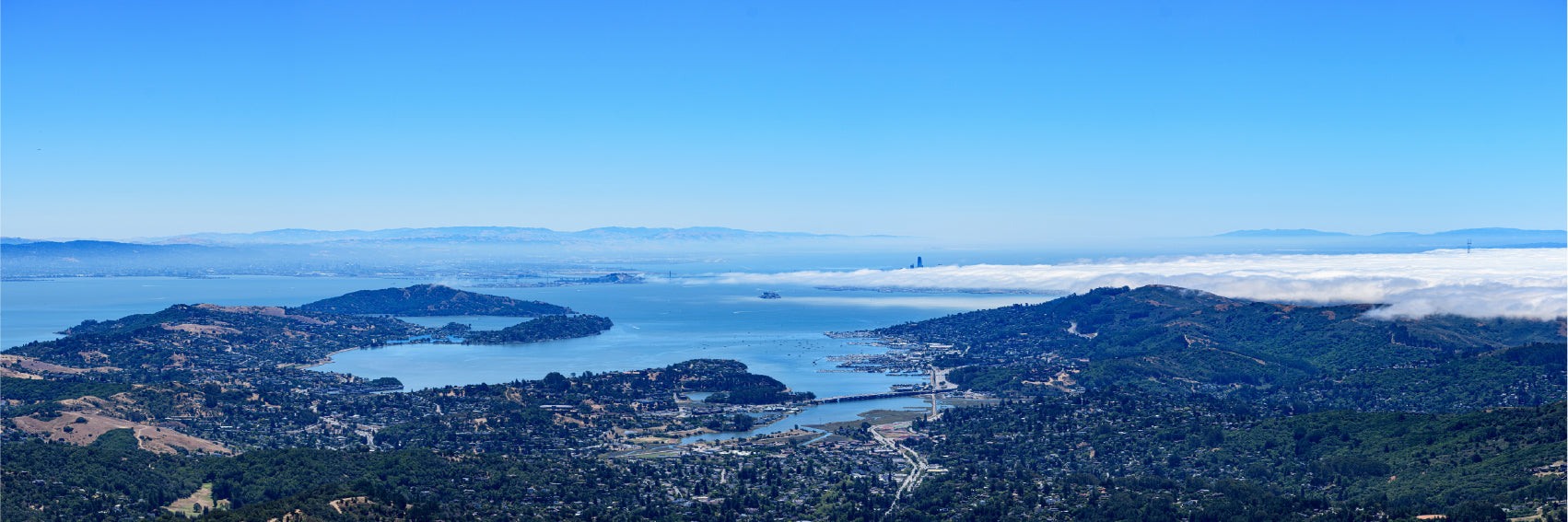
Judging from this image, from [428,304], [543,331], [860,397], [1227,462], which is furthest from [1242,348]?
[428,304]

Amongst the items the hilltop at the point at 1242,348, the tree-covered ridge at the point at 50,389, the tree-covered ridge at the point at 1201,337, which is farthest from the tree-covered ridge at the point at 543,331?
the tree-covered ridge at the point at 50,389

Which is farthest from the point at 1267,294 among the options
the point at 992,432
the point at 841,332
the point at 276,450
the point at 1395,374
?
the point at 276,450

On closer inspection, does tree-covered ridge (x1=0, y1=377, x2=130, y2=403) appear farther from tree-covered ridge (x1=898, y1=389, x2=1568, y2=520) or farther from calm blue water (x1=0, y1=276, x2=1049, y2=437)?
tree-covered ridge (x1=898, y1=389, x2=1568, y2=520)

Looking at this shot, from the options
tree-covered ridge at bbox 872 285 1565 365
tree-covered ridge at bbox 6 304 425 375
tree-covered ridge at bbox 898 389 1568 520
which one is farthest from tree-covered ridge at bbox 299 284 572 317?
tree-covered ridge at bbox 898 389 1568 520

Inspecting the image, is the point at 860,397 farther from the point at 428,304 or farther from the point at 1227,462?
the point at 428,304

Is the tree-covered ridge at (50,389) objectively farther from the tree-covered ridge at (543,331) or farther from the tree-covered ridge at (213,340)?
the tree-covered ridge at (543,331)

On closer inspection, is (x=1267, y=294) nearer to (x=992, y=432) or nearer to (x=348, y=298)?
(x=992, y=432)
